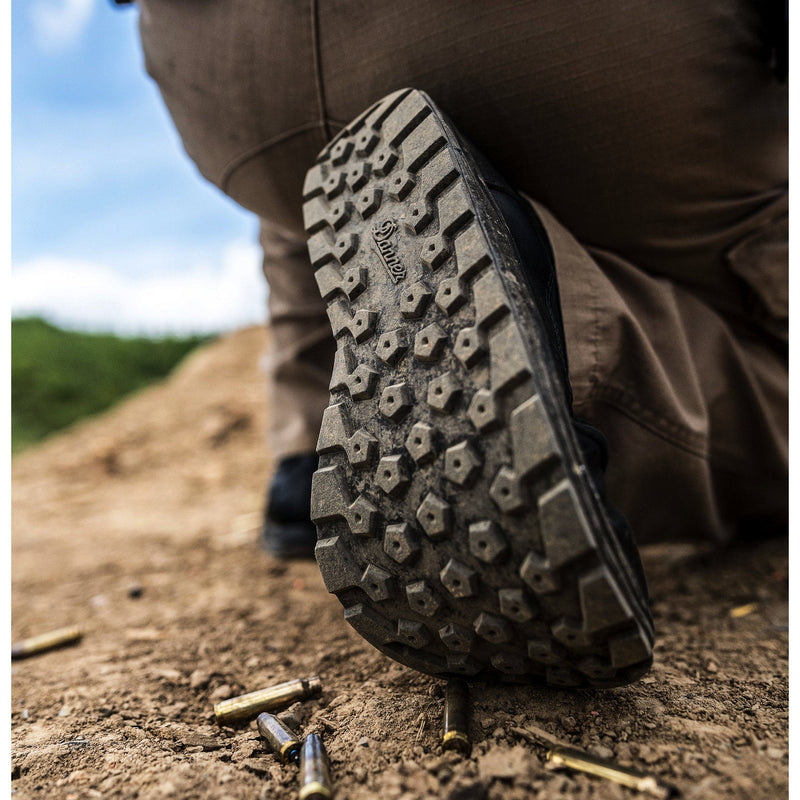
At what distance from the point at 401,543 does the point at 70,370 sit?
8.20 metres

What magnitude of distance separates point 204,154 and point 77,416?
6.60 meters

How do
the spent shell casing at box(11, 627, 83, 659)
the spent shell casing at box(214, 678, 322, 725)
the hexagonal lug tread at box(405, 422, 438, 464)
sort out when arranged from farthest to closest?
the spent shell casing at box(11, 627, 83, 659) < the spent shell casing at box(214, 678, 322, 725) < the hexagonal lug tread at box(405, 422, 438, 464)

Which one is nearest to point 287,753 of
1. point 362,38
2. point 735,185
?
point 362,38

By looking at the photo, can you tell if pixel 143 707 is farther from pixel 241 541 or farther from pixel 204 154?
pixel 241 541

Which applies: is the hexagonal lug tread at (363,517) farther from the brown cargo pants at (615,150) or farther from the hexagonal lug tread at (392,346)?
the brown cargo pants at (615,150)

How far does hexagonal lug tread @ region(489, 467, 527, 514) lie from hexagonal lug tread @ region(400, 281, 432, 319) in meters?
0.24

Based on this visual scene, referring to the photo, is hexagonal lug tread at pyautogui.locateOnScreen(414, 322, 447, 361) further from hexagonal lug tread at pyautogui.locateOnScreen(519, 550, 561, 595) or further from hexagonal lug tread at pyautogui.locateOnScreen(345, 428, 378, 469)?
hexagonal lug tread at pyautogui.locateOnScreen(519, 550, 561, 595)

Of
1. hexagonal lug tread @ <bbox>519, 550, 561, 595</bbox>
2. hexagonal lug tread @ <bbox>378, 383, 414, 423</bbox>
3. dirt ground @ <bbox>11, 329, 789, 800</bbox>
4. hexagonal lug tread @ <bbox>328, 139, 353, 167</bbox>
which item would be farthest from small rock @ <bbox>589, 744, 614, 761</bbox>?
hexagonal lug tread @ <bbox>328, 139, 353, 167</bbox>

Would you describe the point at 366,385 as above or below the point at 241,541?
above

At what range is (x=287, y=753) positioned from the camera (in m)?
0.92

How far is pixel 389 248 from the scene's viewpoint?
38.9 inches

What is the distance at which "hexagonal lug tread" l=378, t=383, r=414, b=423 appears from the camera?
89 cm

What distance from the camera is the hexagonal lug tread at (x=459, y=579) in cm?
84

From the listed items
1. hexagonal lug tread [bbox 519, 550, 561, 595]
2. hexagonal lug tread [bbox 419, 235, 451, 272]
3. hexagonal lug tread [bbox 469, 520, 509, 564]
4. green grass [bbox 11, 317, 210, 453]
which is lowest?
hexagonal lug tread [bbox 519, 550, 561, 595]
